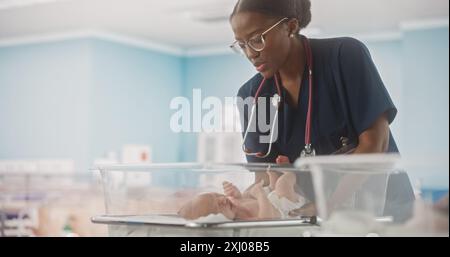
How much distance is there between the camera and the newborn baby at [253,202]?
0.78 m

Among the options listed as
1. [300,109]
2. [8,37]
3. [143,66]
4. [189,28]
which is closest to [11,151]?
[8,37]

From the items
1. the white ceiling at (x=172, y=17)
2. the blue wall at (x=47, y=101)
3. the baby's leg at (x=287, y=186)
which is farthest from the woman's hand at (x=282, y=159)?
the blue wall at (x=47, y=101)

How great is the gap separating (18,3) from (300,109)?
155 centimetres

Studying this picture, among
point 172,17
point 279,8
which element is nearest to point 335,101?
point 279,8

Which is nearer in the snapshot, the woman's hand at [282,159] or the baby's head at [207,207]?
the baby's head at [207,207]

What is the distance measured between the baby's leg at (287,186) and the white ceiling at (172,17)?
146 centimetres

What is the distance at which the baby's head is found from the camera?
2.64ft

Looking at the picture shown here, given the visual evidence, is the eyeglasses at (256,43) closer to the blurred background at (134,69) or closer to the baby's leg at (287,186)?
the baby's leg at (287,186)

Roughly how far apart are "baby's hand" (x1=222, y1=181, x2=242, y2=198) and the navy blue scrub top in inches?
3.9

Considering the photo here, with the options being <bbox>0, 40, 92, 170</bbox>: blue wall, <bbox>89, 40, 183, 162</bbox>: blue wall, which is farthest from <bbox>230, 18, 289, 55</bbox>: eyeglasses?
<bbox>89, 40, 183, 162</bbox>: blue wall

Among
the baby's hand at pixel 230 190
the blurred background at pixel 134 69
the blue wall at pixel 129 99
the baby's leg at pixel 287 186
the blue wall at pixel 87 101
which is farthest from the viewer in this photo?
the blue wall at pixel 129 99

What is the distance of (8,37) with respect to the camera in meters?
2.58

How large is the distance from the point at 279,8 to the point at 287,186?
0.85 ft
